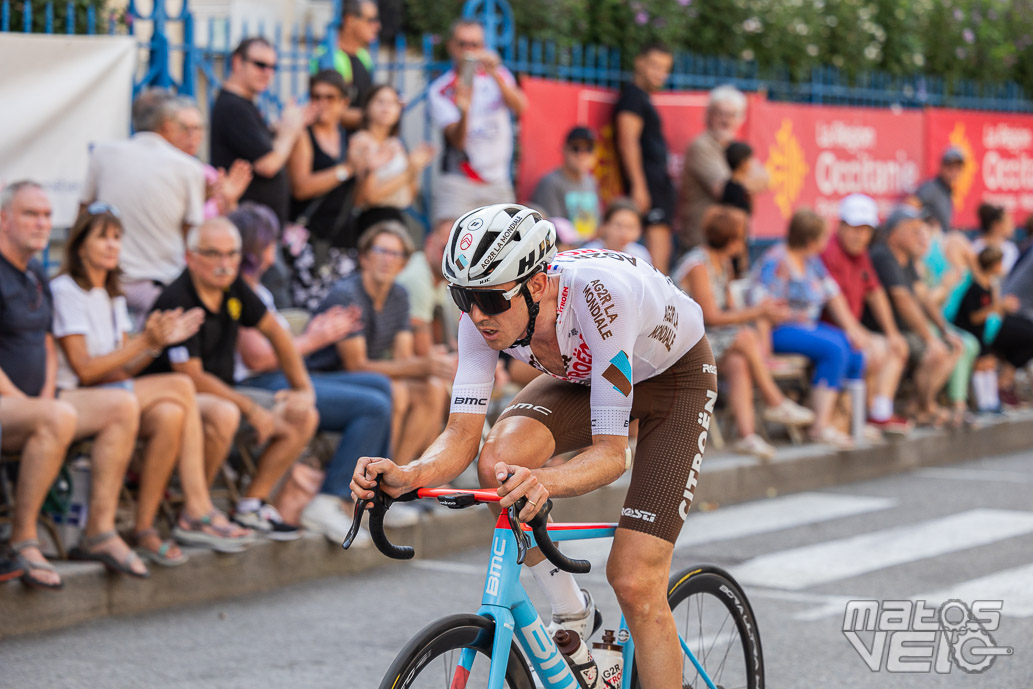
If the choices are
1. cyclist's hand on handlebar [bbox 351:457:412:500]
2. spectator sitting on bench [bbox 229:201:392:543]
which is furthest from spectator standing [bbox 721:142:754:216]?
cyclist's hand on handlebar [bbox 351:457:412:500]

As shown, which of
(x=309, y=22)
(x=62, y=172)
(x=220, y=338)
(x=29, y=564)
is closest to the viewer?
(x=29, y=564)

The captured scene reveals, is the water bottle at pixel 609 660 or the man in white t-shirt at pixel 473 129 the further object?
the man in white t-shirt at pixel 473 129

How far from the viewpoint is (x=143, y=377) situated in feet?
23.3

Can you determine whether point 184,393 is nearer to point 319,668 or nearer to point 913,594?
point 319,668

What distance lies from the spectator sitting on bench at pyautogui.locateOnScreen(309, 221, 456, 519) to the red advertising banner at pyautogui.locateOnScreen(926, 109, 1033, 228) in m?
9.04

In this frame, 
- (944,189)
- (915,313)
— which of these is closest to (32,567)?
(915,313)

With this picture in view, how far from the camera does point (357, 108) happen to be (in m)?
10.5

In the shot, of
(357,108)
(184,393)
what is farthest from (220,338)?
(357,108)

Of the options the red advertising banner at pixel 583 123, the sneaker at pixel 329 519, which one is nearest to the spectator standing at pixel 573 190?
the red advertising banner at pixel 583 123

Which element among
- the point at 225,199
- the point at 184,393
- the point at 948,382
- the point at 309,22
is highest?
the point at 309,22

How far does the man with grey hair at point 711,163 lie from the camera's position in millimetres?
12141

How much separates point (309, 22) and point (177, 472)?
7884 mm

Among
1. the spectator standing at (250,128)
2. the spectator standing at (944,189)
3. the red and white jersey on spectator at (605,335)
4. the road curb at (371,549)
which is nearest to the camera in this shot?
the red and white jersey on spectator at (605,335)

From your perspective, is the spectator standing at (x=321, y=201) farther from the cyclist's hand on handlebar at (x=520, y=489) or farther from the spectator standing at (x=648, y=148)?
the cyclist's hand on handlebar at (x=520, y=489)
